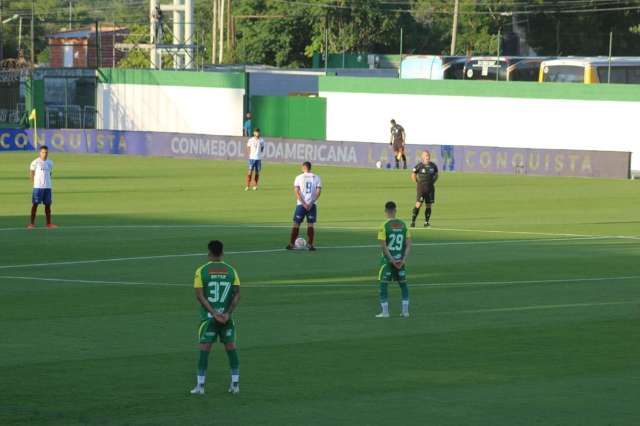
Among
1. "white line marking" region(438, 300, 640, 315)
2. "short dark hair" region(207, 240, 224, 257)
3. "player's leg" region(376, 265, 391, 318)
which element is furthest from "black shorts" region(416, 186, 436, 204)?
"short dark hair" region(207, 240, 224, 257)

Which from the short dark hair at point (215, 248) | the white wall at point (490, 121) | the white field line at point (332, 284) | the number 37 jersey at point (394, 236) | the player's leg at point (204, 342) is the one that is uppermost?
the white wall at point (490, 121)

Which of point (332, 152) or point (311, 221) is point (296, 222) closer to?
point (311, 221)

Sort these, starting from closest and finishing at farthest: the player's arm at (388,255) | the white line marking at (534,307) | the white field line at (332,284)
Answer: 1. the player's arm at (388,255)
2. the white line marking at (534,307)
3. the white field line at (332,284)

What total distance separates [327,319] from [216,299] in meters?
5.63

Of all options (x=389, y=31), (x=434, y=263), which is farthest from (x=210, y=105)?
(x=434, y=263)

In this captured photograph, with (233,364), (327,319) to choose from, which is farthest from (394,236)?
(233,364)

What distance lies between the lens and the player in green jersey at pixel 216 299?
1309cm

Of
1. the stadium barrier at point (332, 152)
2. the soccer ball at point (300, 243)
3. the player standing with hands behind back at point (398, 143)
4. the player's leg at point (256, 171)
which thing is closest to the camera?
the soccer ball at point (300, 243)

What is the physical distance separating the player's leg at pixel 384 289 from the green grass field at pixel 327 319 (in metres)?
0.25

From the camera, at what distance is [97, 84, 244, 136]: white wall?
69500 millimetres

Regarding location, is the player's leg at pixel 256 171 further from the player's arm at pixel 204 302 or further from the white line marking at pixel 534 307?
the player's arm at pixel 204 302

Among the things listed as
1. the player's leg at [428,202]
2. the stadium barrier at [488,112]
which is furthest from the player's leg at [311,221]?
the stadium barrier at [488,112]

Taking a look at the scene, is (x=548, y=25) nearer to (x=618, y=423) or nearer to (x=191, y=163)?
(x=191, y=163)

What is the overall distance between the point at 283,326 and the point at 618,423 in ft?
21.9
